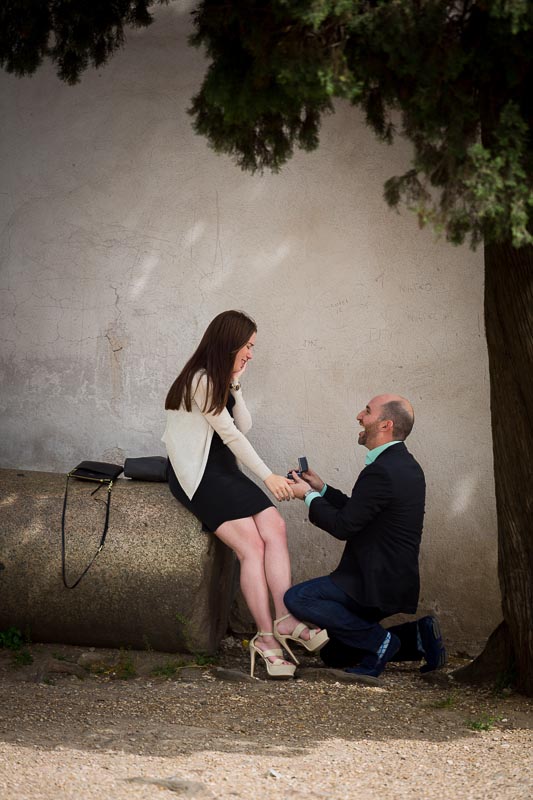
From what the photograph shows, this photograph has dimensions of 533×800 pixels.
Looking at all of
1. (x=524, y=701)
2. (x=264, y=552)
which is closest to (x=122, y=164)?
(x=264, y=552)

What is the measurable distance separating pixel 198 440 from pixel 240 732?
5.23 ft

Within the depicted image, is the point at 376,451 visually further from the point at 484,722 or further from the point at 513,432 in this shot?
the point at 484,722

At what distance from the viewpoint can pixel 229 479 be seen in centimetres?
522

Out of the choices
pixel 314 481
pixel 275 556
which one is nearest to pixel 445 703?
pixel 275 556

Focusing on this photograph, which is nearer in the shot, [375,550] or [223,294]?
[375,550]

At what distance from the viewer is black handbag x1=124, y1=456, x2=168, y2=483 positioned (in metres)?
5.46

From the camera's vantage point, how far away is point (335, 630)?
499 cm

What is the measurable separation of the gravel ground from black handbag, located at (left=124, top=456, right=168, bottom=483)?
93cm

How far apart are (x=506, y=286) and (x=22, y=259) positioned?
3086 millimetres

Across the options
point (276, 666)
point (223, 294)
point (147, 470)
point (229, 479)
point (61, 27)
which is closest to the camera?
point (61, 27)

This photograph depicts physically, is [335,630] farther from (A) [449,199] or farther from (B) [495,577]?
(A) [449,199]

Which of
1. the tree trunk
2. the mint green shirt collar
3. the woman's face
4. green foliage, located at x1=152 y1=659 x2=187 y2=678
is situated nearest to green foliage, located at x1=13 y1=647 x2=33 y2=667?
green foliage, located at x1=152 y1=659 x2=187 y2=678

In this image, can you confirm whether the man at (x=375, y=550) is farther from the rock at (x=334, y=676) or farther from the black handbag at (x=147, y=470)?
the black handbag at (x=147, y=470)

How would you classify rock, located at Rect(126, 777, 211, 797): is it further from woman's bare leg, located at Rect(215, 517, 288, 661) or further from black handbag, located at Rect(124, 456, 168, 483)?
black handbag, located at Rect(124, 456, 168, 483)
